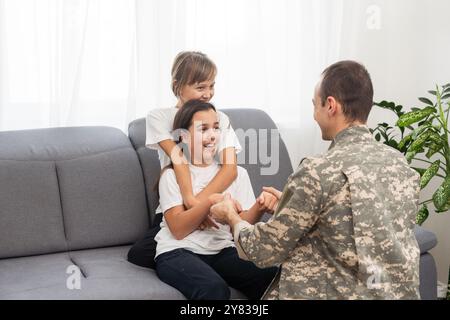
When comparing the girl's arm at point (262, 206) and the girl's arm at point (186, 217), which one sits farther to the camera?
the girl's arm at point (186, 217)

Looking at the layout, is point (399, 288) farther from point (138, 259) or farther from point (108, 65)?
point (108, 65)

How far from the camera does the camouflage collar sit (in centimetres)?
199

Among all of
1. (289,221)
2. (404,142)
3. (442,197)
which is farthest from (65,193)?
(442,197)

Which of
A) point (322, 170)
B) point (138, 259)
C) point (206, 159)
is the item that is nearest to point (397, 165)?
point (322, 170)

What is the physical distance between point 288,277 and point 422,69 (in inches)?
81.0

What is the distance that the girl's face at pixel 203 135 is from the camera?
2639 millimetres

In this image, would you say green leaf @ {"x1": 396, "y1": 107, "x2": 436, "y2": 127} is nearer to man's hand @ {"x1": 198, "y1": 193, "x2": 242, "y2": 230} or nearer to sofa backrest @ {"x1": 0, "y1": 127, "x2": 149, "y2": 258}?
man's hand @ {"x1": 198, "y1": 193, "x2": 242, "y2": 230}

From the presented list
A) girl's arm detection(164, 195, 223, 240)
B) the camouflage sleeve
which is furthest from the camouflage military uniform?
girl's arm detection(164, 195, 223, 240)

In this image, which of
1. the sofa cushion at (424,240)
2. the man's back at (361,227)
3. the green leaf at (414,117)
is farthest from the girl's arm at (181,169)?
the green leaf at (414,117)

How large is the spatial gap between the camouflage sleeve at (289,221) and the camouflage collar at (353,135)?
15 cm

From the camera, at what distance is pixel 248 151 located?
318 centimetres

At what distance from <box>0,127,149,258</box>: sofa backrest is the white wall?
3.35 feet

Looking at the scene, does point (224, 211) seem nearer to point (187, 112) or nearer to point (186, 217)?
point (186, 217)

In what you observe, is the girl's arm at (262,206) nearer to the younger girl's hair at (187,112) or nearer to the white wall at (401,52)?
the younger girl's hair at (187,112)
